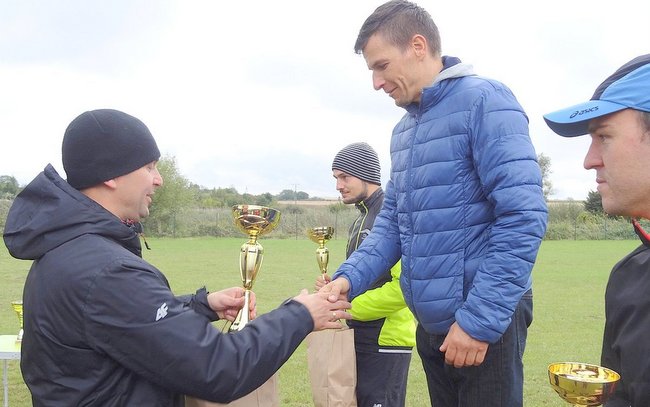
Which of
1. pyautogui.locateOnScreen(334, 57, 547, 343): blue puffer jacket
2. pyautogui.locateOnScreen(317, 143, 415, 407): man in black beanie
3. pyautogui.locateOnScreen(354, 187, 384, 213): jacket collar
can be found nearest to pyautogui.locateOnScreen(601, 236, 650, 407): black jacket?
pyautogui.locateOnScreen(334, 57, 547, 343): blue puffer jacket

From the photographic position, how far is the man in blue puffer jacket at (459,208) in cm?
250

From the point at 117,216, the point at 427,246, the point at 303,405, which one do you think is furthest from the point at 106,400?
the point at 303,405

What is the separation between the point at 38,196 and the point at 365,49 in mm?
1573

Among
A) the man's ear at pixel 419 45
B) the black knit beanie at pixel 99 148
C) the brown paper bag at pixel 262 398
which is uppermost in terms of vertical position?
the man's ear at pixel 419 45

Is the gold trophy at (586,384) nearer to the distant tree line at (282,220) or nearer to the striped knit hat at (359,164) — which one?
the striped knit hat at (359,164)

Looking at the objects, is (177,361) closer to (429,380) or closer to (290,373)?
(429,380)

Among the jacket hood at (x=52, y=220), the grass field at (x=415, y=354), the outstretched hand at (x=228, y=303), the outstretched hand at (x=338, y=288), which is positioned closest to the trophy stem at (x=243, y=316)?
the outstretched hand at (x=228, y=303)

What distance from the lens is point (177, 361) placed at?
2092mm

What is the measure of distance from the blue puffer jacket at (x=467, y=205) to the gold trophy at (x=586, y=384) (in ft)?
1.29

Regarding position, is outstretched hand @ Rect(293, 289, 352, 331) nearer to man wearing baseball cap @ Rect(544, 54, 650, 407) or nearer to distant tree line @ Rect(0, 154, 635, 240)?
man wearing baseball cap @ Rect(544, 54, 650, 407)

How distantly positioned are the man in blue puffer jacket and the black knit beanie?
1116 mm

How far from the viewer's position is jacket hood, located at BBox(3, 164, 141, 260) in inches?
89.0

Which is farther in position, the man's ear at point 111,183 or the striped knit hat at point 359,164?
the striped knit hat at point 359,164

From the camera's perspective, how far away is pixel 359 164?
15.6 ft
